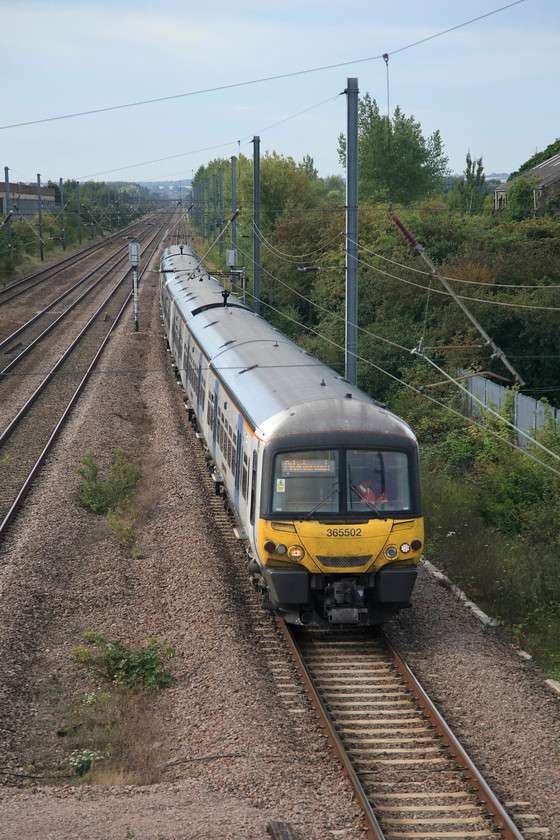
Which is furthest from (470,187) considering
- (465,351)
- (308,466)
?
(308,466)

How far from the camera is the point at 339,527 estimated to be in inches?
410

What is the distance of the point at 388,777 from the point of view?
7.98 meters

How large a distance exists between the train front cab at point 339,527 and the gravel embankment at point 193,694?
3.14ft

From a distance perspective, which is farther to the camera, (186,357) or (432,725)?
(186,357)

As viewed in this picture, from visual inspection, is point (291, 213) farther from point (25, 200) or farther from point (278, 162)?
point (25, 200)

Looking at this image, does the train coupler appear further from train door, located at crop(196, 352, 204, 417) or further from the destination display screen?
train door, located at crop(196, 352, 204, 417)

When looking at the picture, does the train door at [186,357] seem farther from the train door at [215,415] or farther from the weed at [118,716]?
the weed at [118,716]

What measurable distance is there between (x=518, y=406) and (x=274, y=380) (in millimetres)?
9079

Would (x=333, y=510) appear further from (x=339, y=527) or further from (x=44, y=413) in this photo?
(x=44, y=413)

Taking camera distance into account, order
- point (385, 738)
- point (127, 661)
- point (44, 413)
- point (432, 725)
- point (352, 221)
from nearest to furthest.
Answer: point (385, 738) < point (432, 725) < point (127, 661) < point (352, 221) < point (44, 413)

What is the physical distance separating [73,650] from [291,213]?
41.5 metres

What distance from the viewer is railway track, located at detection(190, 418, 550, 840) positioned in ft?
23.5

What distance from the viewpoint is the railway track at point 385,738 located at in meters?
7.18

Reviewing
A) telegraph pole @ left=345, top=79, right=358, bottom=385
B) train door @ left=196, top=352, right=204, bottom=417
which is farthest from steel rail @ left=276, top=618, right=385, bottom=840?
train door @ left=196, top=352, right=204, bottom=417
